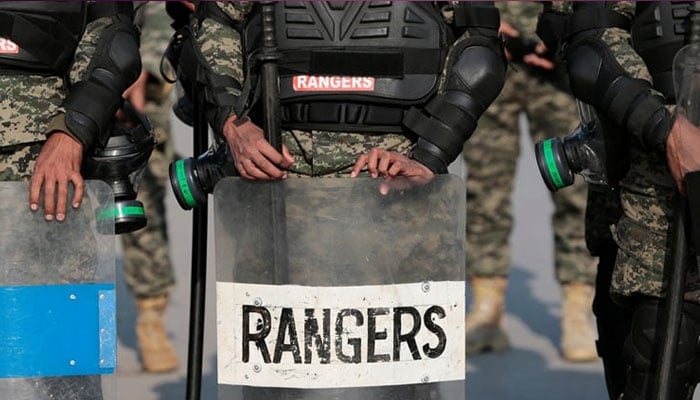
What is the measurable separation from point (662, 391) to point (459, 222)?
70 centimetres

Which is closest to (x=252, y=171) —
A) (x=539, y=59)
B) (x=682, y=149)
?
(x=682, y=149)

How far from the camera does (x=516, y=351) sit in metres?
7.54

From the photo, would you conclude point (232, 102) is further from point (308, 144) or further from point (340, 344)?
point (340, 344)

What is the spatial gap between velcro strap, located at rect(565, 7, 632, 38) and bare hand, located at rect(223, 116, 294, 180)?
3.02 ft

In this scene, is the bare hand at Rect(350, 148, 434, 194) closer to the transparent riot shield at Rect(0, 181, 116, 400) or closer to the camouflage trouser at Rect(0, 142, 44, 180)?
the transparent riot shield at Rect(0, 181, 116, 400)

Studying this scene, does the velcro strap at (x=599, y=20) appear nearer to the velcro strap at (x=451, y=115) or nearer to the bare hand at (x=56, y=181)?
the velcro strap at (x=451, y=115)

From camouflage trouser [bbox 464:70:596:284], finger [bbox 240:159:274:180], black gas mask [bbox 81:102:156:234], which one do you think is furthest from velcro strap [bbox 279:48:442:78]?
camouflage trouser [bbox 464:70:596:284]

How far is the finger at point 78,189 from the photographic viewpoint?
465 centimetres

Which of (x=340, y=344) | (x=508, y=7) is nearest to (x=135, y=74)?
(x=340, y=344)

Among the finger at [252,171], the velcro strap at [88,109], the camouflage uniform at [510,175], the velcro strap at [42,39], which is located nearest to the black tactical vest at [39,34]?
the velcro strap at [42,39]

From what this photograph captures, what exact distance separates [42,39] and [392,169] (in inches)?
41.9

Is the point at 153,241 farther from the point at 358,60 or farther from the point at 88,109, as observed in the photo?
the point at 358,60

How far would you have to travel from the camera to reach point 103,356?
4727 millimetres

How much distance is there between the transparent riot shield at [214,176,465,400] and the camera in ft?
14.8
